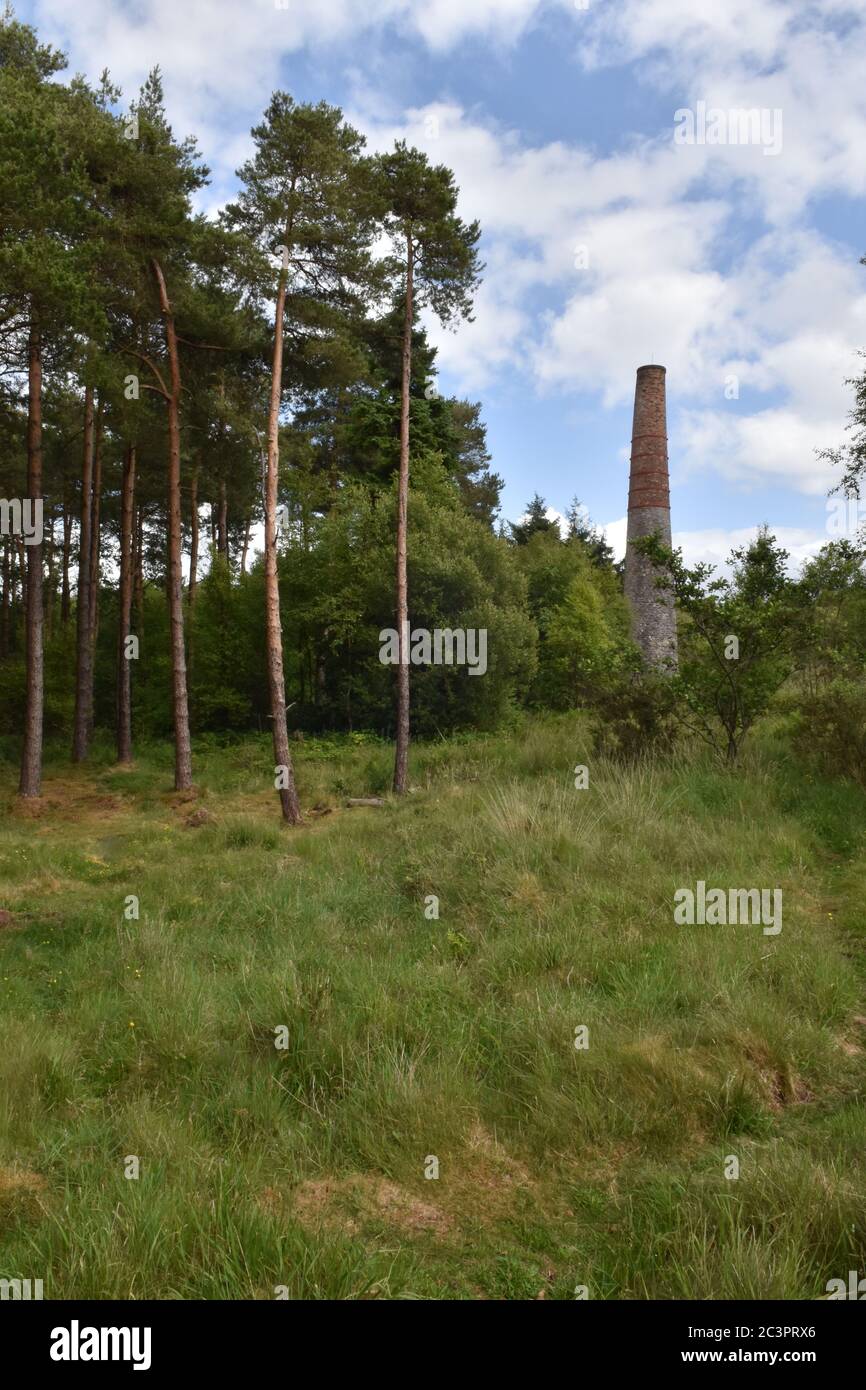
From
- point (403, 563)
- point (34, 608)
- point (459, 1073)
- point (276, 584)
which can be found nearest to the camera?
point (459, 1073)

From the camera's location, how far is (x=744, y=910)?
717 cm

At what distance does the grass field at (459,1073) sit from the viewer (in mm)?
3289

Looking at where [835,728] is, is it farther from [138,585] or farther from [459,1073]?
[138,585]

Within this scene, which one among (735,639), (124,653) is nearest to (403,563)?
(735,639)

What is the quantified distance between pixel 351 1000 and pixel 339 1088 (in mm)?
890

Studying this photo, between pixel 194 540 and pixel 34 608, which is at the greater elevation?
pixel 194 540

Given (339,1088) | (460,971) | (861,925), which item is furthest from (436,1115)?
(861,925)

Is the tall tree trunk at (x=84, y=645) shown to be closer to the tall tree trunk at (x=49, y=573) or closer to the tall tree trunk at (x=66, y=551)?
the tall tree trunk at (x=66, y=551)

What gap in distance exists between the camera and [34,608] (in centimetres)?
1752

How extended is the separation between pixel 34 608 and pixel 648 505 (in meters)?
15.6

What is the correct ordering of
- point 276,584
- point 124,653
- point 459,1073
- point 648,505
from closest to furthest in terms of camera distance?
1. point 459,1073
2. point 276,584
3. point 648,505
4. point 124,653

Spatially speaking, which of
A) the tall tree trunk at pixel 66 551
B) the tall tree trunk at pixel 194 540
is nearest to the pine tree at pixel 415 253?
the tall tree trunk at pixel 194 540
